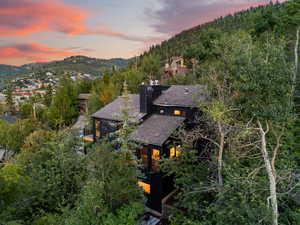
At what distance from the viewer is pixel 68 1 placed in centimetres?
2075

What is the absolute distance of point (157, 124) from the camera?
16203mm

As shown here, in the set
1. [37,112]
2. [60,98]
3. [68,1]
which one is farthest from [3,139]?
[68,1]

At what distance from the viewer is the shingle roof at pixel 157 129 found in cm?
1410

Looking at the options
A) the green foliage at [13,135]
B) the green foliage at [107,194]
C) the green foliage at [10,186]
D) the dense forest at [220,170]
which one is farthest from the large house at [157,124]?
the green foliage at [13,135]

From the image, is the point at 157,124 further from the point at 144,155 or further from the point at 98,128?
the point at 98,128

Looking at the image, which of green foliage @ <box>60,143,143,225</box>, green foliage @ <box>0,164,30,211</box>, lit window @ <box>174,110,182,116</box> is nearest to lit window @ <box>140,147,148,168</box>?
lit window @ <box>174,110,182,116</box>

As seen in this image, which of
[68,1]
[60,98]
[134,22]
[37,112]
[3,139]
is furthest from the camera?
[37,112]

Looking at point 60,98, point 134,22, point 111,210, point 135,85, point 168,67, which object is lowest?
point 111,210

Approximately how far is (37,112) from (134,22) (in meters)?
33.0

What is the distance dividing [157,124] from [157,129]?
0.90 meters

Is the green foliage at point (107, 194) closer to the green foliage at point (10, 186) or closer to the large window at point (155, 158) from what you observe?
the green foliage at point (10, 186)

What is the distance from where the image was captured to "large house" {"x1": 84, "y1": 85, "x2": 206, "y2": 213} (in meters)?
13.9

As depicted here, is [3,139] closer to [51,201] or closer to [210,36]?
[51,201]

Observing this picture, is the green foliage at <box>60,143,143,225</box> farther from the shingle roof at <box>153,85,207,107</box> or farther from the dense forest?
the shingle roof at <box>153,85,207,107</box>
